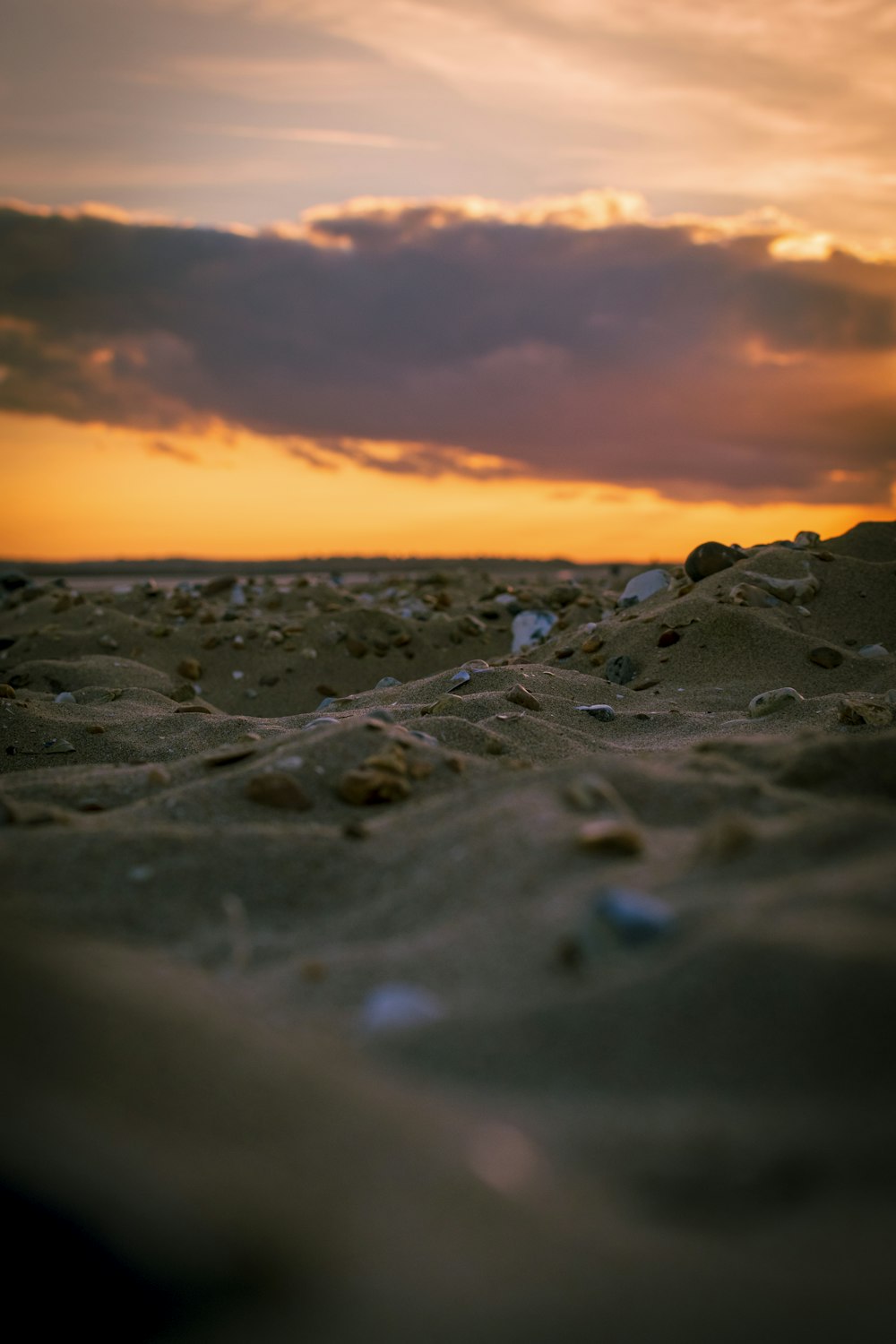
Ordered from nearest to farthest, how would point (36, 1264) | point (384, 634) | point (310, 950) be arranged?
1. point (36, 1264)
2. point (310, 950)
3. point (384, 634)

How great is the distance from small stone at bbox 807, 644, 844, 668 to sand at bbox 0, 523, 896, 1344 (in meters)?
2.62

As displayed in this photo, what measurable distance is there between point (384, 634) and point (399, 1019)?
228 inches

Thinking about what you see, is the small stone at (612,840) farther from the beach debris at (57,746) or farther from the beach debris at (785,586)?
the beach debris at (785,586)

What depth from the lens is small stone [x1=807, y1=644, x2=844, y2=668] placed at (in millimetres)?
5074

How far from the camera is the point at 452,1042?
137 centimetres

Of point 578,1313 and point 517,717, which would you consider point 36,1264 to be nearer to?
point 578,1313

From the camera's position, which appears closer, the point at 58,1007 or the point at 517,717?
the point at 58,1007

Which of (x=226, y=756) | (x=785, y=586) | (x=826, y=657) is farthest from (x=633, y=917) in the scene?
(x=785, y=586)

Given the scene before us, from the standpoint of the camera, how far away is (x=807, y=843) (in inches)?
69.5

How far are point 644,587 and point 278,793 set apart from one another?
15.8 ft

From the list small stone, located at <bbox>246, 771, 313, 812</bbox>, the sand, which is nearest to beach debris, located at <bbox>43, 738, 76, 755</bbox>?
the sand

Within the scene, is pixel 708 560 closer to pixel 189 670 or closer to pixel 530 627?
pixel 530 627

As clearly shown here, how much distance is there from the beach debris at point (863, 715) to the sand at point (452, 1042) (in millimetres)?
1068

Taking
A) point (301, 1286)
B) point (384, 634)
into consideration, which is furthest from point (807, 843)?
point (384, 634)
